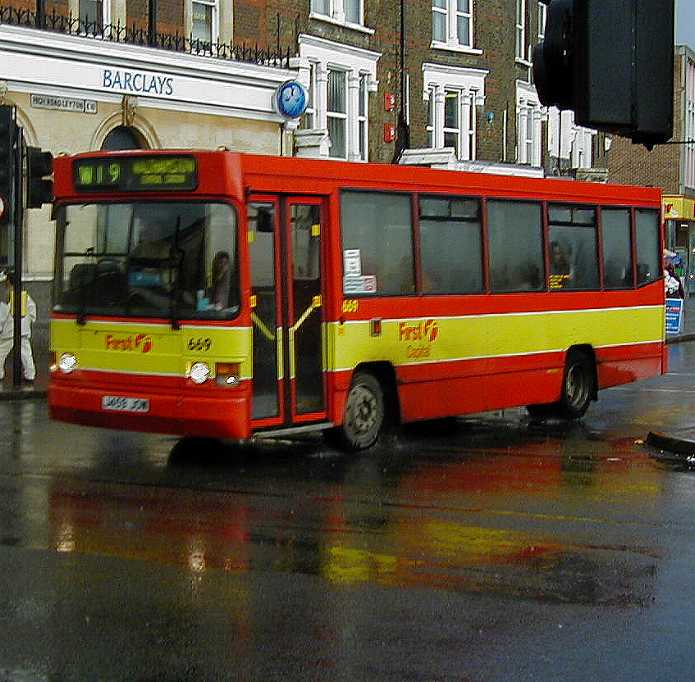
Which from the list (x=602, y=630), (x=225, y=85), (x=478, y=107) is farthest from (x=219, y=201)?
(x=478, y=107)

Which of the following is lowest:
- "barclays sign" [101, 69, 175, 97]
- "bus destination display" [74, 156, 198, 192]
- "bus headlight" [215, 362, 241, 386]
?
"bus headlight" [215, 362, 241, 386]

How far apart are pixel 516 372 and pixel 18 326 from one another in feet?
25.8

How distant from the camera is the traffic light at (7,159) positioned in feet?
69.1

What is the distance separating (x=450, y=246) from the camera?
16.2 m

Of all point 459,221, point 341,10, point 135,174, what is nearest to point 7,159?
point 459,221

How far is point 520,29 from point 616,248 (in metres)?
30.4

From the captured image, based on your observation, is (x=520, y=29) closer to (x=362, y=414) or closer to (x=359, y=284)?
(x=359, y=284)

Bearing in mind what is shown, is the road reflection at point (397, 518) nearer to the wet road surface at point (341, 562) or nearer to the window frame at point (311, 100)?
the wet road surface at point (341, 562)

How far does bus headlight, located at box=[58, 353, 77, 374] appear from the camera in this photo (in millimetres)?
14039

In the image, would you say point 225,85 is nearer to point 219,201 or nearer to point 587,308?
point 587,308

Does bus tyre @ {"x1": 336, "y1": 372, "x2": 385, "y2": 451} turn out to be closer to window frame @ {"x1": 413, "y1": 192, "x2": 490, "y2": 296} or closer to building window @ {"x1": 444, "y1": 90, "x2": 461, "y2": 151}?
window frame @ {"x1": 413, "y1": 192, "x2": 490, "y2": 296}

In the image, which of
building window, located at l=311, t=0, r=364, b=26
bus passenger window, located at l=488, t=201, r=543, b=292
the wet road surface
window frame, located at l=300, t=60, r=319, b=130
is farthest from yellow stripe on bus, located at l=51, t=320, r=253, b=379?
building window, located at l=311, t=0, r=364, b=26

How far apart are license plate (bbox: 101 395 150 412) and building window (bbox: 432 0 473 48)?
30.4 metres

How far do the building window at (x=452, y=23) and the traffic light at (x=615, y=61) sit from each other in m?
38.9
